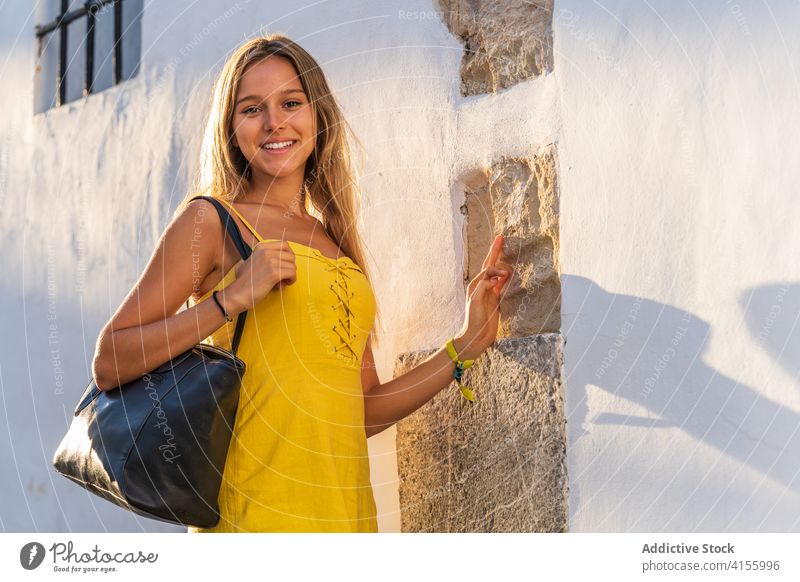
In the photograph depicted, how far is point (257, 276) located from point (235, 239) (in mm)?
96

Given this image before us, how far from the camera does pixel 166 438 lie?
173 centimetres

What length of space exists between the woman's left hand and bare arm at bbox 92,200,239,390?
467 millimetres

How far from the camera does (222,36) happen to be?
277 cm

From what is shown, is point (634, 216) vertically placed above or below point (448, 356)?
above

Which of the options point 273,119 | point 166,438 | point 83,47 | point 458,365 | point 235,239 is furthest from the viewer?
point 83,47

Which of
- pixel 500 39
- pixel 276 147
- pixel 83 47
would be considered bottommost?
pixel 276 147

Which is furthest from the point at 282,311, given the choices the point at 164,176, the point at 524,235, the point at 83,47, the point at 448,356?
the point at 83,47

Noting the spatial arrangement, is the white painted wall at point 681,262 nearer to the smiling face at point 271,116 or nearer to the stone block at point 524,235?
the stone block at point 524,235

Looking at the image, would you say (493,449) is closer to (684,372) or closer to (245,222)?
(684,372)

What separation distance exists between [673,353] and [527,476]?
369mm

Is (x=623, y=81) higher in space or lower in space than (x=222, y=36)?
lower

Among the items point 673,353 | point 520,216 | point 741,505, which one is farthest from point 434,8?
point 741,505
